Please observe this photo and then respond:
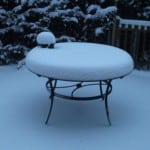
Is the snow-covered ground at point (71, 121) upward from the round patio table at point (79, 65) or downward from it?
downward

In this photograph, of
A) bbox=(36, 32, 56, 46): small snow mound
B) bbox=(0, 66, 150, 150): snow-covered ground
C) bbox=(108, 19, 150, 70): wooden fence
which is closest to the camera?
bbox=(0, 66, 150, 150): snow-covered ground

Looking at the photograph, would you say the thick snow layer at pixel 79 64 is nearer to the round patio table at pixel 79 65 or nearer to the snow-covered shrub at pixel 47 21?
the round patio table at pixel 79 65

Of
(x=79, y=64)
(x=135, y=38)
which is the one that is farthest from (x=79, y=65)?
(x=135, y=38)

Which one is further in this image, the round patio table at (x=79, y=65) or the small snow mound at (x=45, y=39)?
the small snow mound at (x=45, y=39)

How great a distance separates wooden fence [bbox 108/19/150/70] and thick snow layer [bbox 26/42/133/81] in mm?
1736

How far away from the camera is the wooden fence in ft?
15.5

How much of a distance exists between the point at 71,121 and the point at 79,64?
627mm

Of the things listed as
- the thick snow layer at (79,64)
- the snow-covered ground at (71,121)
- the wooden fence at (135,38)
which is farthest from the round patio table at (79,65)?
the wooden fence at (135,38)

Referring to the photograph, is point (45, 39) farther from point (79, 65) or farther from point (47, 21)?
point (47, 21)

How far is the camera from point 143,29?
4707mm

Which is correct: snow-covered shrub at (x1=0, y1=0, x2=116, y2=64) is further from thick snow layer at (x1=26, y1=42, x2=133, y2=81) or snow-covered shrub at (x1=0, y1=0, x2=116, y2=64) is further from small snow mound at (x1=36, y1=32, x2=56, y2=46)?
thick snow layer at (x1=26, y1=42, x2=133, y2=81)

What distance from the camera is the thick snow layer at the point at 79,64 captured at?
8.43 feet

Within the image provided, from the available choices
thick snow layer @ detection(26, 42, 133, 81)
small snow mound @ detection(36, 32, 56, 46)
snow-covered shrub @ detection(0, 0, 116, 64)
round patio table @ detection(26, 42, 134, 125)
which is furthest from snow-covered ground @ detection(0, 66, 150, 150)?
snow-covered shrub @ detection(0, 0, 116, 64)

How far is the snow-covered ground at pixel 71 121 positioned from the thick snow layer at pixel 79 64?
499 mm
